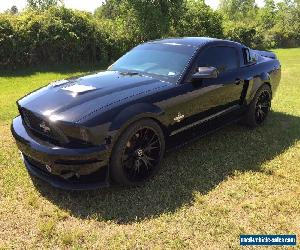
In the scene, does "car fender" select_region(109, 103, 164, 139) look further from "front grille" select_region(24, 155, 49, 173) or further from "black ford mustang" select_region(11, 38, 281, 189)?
"front grille" select_region(24, 155, 49, 173)

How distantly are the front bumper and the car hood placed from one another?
335mm

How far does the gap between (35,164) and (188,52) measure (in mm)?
2540

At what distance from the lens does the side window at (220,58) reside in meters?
5.48

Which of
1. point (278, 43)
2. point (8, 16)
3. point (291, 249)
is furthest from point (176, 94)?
point (278, 43)

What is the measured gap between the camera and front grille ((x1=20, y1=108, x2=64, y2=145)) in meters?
4.06

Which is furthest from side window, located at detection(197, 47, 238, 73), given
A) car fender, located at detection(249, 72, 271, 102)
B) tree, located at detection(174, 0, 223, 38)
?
tree, located at detection(174, 0, 223, 38)

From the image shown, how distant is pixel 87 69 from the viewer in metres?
13.8

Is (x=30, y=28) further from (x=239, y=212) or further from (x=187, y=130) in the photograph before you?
(x=239, y=212)

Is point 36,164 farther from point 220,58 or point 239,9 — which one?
point 239,9

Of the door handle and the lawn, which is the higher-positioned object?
the door handle

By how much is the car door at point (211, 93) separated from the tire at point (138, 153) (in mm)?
410

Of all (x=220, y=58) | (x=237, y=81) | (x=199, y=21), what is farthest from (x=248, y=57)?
(x=199, y=21)

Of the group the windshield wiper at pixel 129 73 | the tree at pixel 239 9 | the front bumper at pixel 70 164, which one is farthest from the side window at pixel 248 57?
the tree at pixel 239 9

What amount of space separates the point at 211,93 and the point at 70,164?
238cm
